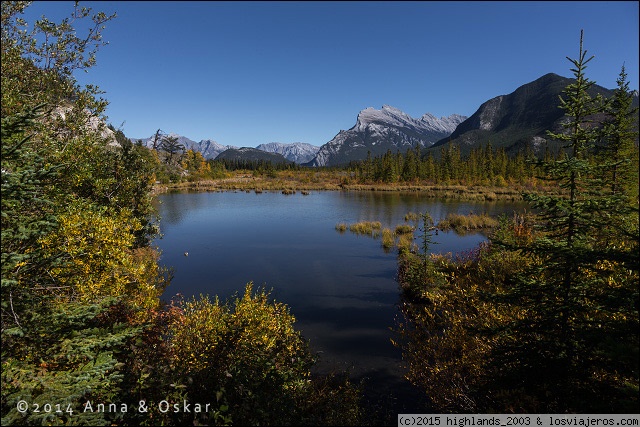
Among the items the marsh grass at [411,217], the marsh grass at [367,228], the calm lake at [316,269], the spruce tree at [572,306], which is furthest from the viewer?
the marsh grass at [411,217]

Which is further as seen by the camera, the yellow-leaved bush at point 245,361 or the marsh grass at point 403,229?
the marsh grass at point 403,229

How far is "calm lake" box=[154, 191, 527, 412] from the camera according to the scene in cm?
1644

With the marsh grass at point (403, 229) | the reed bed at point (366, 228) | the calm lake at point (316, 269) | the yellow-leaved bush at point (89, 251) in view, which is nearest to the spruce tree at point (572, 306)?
the calm lake at point (316, 269)

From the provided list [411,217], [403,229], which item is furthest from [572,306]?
[411,217]

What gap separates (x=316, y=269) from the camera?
28.5m

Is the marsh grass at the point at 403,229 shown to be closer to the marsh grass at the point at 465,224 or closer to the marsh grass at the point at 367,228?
the marsh grass at the point at 367,228

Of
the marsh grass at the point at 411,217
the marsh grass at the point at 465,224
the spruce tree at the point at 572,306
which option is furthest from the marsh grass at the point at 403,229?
the spruce tree at the point at 572,306

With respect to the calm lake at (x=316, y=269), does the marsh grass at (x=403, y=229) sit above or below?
above

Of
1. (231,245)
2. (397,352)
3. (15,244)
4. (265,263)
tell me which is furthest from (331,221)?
(15,244)

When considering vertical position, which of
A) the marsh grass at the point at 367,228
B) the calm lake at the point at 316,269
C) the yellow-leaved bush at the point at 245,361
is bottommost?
the calm lake at the point at 316,269

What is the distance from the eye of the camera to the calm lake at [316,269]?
16.4 m

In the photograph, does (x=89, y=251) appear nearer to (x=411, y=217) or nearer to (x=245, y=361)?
(x=245, y=361)

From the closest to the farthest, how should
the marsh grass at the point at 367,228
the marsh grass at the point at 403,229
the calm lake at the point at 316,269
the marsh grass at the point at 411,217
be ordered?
1. the calm lake at the point at 316,269
2. the marsh grass at the point at 403,229
3. the marsh grass at the point at 367,228
4. the marsh grass at the point at 411,217

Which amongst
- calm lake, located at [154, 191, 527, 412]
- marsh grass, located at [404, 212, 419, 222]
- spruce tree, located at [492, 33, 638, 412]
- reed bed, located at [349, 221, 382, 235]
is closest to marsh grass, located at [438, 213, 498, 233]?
calm lake, located at [154, 191, 527, 412]
